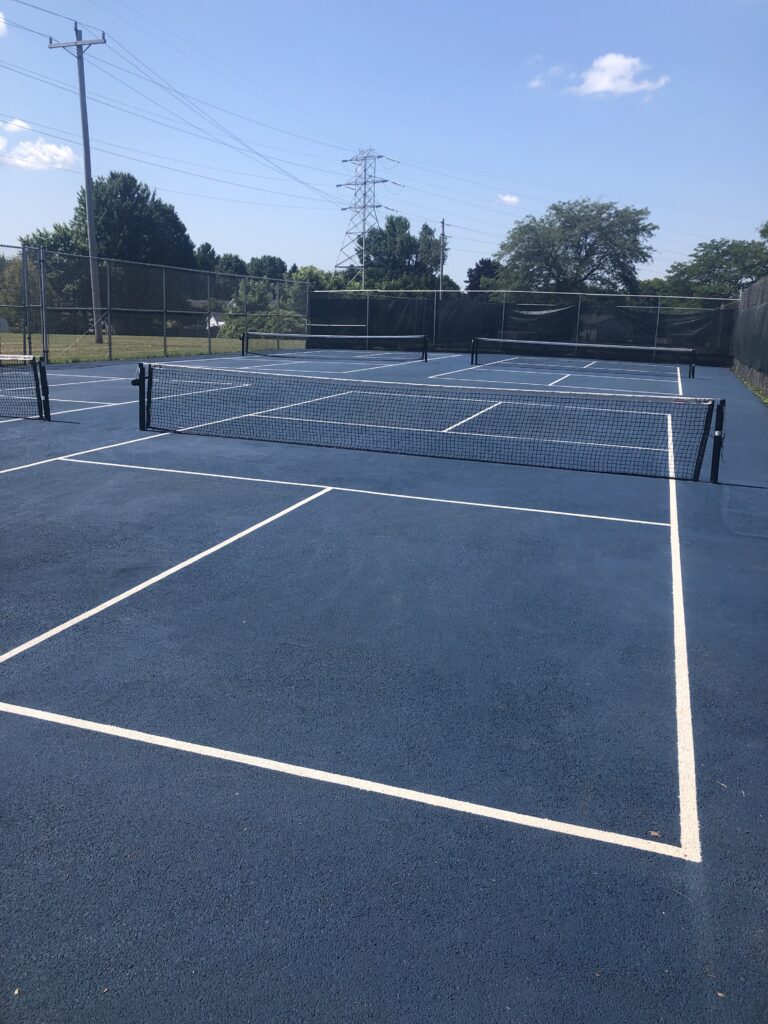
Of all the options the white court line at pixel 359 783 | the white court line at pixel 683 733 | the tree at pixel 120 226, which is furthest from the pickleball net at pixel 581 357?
the tree at pixel 120 226

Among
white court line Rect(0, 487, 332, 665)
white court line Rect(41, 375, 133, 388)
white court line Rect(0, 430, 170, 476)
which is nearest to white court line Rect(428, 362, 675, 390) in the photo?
white court line Rect(41, 375, 133, 388)

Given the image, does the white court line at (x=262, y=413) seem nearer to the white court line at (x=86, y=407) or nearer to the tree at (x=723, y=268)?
the white court line at (x=86, y=407)

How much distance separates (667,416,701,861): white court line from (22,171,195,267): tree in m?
64.1

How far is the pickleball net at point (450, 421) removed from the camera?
12602mm

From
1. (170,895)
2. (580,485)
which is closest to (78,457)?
(580,485)

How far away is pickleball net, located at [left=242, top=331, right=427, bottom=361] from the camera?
36.7m

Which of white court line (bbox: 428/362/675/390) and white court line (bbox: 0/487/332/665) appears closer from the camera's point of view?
white court line (bbox: 0/487/332/665)

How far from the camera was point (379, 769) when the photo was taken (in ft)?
13.2

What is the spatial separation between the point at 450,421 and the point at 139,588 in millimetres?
10453

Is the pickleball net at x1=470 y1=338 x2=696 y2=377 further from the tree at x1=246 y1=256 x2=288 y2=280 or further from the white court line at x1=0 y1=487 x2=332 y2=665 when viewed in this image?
the tree at x1=246 y1=256 x2=288 y2=280

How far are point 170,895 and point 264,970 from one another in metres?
0.55

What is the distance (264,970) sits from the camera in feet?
9.13

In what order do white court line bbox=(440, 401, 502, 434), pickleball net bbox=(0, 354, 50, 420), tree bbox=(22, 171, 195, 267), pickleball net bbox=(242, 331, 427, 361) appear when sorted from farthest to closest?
tree bbox=(22, 171, 195, 267)
pickleball net bbox=(242, 331, 427, 361)
white court line bbox=(440, 401, 502, 434)
pickleball net bbox=(0, 354, 50, 420)

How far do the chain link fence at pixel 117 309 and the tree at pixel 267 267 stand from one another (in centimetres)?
7369
